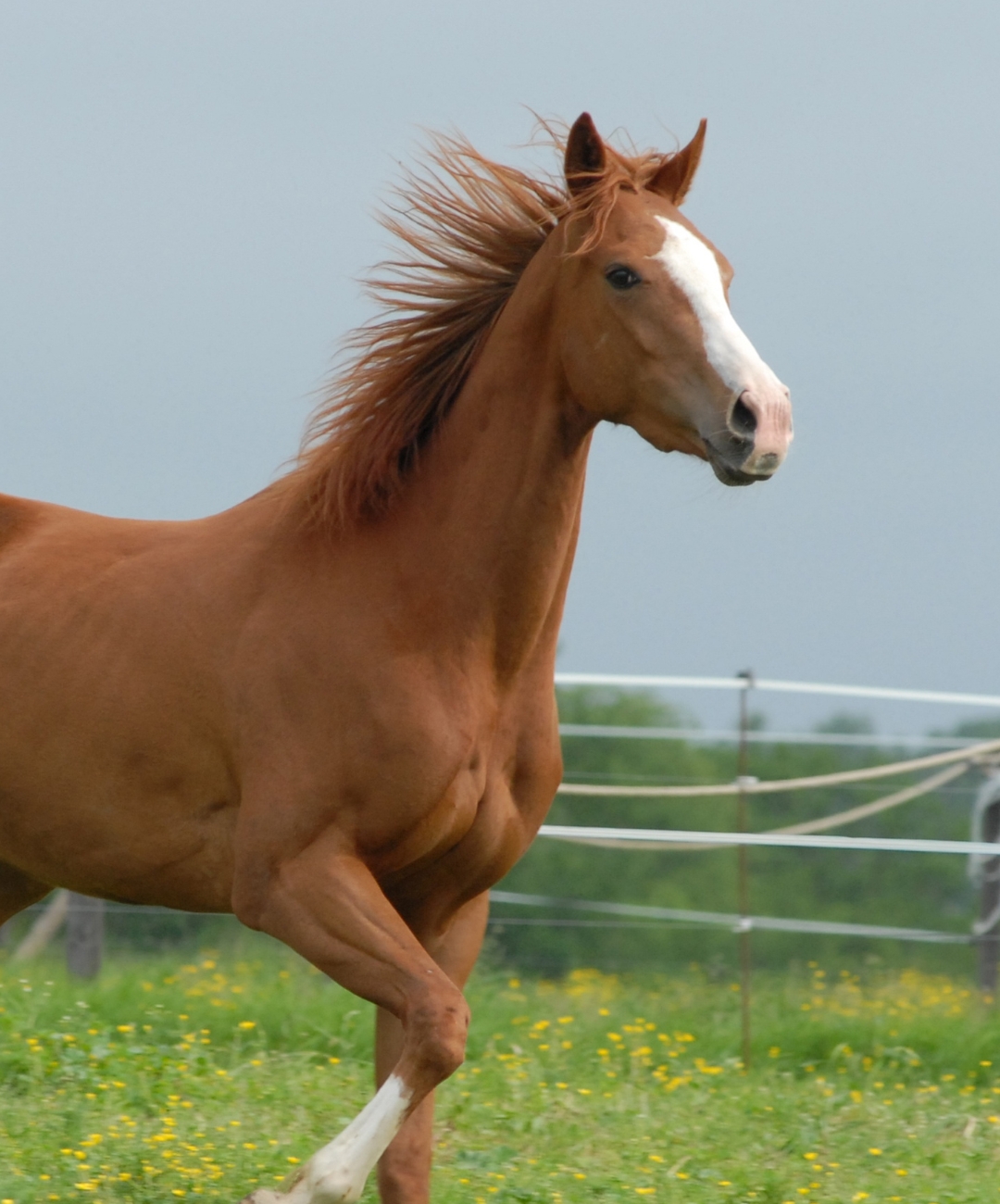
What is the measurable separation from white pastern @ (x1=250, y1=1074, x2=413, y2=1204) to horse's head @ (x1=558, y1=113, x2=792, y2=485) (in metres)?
1.40

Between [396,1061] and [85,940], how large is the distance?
13.3ft

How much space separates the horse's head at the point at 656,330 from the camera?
298cm

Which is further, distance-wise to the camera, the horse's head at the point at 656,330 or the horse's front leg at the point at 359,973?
the horse's front leg at the point at 359,973

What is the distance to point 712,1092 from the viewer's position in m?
5.36

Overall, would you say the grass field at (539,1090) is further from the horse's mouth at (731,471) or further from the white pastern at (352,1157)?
the horse's mouth at (731,471)

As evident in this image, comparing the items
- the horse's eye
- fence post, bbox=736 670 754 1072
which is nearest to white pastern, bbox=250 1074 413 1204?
the horse's eye

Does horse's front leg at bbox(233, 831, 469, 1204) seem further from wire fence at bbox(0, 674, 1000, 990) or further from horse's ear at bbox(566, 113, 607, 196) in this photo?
wire fence at bbox(0, 674, 1000, 990)

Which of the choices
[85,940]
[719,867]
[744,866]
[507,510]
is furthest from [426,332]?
[719,867]

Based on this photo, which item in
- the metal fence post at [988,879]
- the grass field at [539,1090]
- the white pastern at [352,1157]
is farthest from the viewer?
the metal fence post at [988,879]

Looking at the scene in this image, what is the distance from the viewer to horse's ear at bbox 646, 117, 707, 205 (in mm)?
3473

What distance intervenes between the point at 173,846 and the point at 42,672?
534mm

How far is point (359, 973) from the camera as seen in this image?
3.22 meters

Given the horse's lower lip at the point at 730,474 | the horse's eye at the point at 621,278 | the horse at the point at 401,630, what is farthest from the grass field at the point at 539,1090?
the horse's eye at the point at 621,278

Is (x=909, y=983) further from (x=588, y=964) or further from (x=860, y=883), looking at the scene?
(x=860, y=883)
